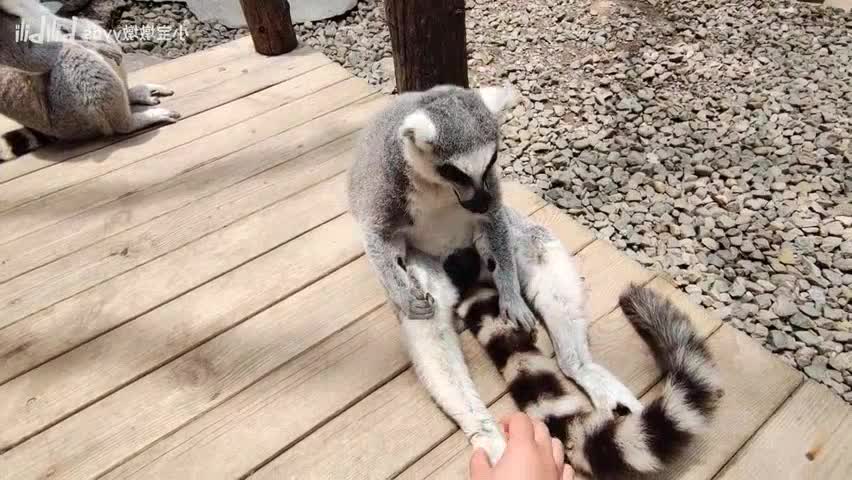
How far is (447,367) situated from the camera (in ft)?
6.49

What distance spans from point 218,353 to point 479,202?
128 centimetres

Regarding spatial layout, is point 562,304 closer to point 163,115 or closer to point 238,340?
point 238,340

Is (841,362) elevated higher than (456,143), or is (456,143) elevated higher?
(456,143)

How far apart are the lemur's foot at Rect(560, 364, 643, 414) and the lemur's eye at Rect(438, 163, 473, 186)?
2.78 ft

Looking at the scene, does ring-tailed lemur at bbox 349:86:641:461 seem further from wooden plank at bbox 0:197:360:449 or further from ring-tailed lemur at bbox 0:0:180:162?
ring-tailed lemur at bbox 0:0:180:162

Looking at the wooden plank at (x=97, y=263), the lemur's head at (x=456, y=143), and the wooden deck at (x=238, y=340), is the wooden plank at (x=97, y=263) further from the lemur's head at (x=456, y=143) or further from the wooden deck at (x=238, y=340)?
the lemur's head at (x=456, y=143)

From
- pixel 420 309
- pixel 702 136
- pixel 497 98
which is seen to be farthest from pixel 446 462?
pixel 702 136

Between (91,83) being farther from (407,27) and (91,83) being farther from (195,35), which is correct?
(195,35)

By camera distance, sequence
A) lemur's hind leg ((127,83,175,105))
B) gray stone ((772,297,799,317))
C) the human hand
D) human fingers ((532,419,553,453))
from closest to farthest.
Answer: the human hand
human fingers ((532,419,553,453))
gray stone ((772,297,799,317))
lemur's hind leg ((127,83,175,105))

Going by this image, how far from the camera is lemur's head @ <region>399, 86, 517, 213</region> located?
192cm

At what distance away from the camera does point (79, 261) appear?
2.63 m

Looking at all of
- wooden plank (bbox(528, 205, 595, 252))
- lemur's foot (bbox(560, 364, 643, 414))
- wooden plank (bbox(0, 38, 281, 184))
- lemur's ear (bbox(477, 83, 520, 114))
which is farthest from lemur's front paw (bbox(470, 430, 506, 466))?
wooden plank (bbox(0, 38, 281, 184))

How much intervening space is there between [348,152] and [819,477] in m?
2.67

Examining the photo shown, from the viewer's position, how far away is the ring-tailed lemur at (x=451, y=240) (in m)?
1.93
